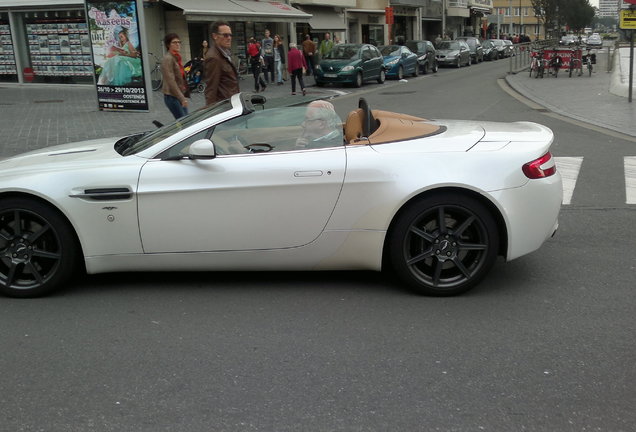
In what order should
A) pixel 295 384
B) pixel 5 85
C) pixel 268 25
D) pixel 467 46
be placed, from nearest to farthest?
1. pixel 295 384
2. pixel 5 85
3. pixel 268 25
4. pixel 467 46

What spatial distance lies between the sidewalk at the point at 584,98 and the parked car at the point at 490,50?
756 inches

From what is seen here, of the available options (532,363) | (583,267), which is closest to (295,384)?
(532,363)

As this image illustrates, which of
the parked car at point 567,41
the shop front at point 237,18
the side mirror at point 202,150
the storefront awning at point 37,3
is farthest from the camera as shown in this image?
the parked car at point 567,41

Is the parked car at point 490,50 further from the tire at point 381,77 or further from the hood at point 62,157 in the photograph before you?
the hood at point 62,157

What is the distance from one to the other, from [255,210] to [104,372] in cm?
139

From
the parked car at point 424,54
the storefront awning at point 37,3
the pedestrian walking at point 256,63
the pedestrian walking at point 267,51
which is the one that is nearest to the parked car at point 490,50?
the parked car at point 424,54

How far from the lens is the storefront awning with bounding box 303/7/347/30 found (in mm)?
33719

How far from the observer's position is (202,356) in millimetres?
3643

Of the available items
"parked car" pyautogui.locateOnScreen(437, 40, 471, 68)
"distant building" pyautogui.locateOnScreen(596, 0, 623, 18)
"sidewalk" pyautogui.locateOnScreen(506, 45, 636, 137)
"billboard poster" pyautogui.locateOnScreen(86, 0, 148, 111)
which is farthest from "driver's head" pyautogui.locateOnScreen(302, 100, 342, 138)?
"parked car" pyautogui.locateOnScreen(437, 40, 471, 68)

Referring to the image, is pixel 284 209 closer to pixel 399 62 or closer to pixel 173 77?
pixel 173 77

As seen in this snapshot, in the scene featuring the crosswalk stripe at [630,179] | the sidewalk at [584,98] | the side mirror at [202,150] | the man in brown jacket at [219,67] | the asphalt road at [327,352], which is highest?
the man in brown jacket at [219,67]

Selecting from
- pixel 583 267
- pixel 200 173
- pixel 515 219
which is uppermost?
pixel 200 173

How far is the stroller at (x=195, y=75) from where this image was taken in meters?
21.4

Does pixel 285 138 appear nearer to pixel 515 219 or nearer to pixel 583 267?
pixel 515 219
